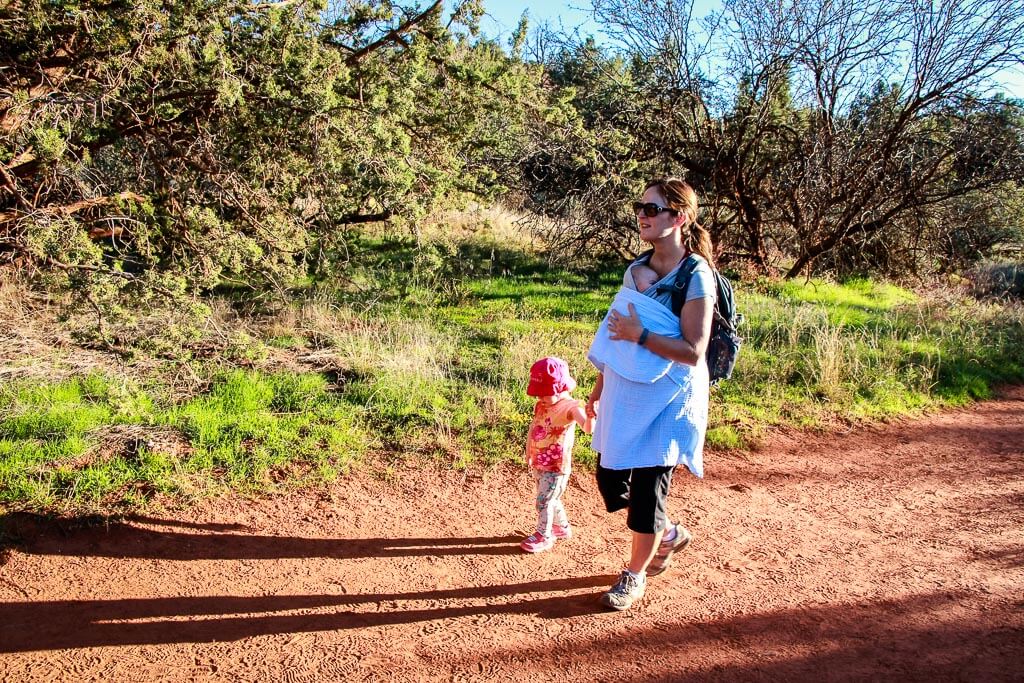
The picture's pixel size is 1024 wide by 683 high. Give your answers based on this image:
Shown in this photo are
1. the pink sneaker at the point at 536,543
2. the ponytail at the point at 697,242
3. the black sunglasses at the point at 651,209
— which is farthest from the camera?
the pink sneaker at the point at 536,543

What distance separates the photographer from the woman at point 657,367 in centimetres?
344

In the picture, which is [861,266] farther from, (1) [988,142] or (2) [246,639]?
(2) [246,639]

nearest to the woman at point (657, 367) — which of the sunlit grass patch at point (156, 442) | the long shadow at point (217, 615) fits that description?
the long shadow at point (217, 615)

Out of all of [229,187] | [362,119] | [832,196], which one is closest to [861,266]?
[832,196]

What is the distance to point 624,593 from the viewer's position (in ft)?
12.5

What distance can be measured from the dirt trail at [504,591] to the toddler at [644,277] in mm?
1593

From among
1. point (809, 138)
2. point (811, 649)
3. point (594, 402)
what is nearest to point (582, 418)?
point (594, 402)

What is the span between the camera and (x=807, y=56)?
11.4 metres

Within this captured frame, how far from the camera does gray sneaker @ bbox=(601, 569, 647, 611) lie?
12.5 feet

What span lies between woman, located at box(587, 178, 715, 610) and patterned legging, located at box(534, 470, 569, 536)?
0.58 metres

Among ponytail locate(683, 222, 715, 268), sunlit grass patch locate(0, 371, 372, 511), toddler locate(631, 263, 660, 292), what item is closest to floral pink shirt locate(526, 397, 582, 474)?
toddler locate(631, 263, 660, 292)

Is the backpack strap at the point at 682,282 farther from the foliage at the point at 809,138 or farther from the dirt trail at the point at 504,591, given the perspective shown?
the foliage at the point at 809,138

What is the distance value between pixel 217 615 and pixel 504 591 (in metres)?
1.38

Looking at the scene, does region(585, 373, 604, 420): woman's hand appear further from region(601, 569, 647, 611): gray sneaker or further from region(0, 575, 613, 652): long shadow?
region(0, 575, 613, 652): long shadow
